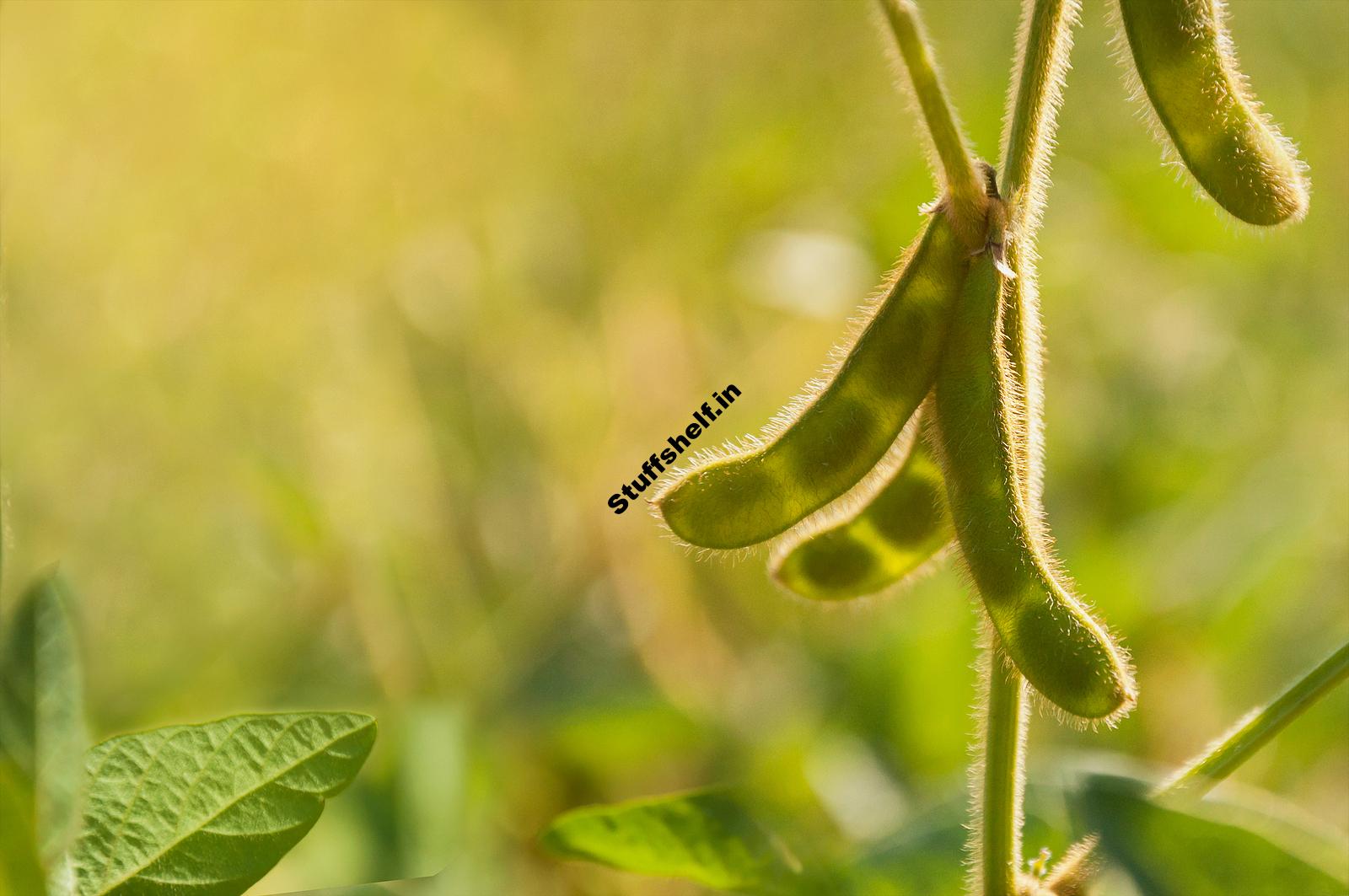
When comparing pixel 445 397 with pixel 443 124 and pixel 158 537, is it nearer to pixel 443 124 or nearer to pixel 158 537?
pixel 158 537

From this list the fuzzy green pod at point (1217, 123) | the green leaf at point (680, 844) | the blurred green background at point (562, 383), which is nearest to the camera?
the fuzzy green pod at point (1217, 123)

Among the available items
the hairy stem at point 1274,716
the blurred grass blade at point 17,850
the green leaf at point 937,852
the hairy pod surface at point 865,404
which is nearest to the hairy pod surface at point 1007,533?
the hairy pod surface at point 865,404

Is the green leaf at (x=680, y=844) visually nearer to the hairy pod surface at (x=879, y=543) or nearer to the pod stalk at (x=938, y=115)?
the hairy pod surface at (x=879, y=543)

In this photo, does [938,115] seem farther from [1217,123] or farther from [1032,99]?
[1217,123]

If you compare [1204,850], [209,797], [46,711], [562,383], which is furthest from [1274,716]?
[562,383]

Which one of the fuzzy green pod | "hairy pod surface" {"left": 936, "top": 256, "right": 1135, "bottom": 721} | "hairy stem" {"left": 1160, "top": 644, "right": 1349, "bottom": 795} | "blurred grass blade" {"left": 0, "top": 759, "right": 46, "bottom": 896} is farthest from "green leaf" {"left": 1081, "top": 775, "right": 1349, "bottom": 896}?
"blurred grass blade" {"left": 0, "top": 759, "right": 46, "bottom": 896}

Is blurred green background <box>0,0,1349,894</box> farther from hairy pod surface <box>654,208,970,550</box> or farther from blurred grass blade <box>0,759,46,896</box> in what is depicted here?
blurred grass blade <box>0,759,46,896</box>
